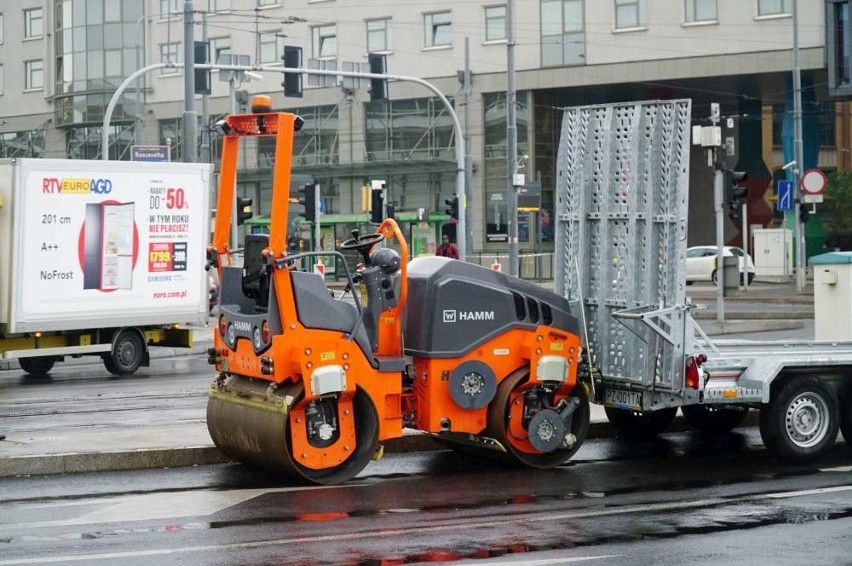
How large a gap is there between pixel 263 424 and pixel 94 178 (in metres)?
11.5

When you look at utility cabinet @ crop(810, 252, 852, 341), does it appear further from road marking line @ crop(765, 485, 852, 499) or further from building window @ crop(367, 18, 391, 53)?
building window @ crop(367, 18, 391, 53)

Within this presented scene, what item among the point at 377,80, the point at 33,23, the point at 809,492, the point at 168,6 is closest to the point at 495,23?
the point at 168,6

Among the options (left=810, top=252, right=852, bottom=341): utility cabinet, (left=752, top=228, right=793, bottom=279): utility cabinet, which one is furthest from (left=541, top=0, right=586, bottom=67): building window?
(left=810, top=252, right=852, bottom=341): utility cabinet

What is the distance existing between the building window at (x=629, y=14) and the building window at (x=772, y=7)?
183 inches

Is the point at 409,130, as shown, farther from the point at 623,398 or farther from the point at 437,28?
the point at 623,398

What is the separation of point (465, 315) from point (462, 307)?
0.07 meters

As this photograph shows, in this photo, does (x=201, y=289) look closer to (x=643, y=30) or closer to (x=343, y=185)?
(x=643, y=30)

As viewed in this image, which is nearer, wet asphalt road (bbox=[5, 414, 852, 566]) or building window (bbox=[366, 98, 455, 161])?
wet asphalt road (bbox=[5, 414, 852, 566])

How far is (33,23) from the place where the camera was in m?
74.1

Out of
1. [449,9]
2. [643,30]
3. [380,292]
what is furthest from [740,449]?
[449,9]

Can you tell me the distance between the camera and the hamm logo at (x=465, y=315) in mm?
11055

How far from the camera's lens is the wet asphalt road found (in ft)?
27.0

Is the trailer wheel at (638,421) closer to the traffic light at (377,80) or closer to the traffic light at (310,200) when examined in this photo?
the traffic light at (310,200)

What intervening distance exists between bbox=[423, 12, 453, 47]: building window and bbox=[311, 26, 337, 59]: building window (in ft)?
14.8
